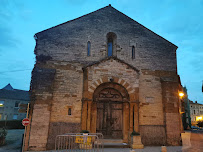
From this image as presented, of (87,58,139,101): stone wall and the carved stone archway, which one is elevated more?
(87,58,139,101): stone wall

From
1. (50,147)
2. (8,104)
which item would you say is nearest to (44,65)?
(50,147)

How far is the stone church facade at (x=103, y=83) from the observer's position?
10.1m

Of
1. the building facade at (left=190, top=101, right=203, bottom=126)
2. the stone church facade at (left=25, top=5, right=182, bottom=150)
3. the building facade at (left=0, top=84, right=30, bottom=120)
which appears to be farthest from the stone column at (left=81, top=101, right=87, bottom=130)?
the building facade at (left=190, top=101, right=203, bottom=126)

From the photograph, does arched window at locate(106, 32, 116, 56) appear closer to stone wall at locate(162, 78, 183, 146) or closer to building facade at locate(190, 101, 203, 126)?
stone wall at locate(162, 78, 183, 146)

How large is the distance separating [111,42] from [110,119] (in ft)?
19.9

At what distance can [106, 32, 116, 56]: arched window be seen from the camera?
1264 centimetres

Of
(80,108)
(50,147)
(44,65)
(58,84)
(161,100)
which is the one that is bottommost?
(50,147)

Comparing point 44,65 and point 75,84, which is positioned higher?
point 44,65

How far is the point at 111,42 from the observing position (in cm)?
1299

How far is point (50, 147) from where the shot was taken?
9461 mm

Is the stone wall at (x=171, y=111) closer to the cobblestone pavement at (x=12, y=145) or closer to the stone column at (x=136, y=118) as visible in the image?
the stone column at (x=136, y=118)

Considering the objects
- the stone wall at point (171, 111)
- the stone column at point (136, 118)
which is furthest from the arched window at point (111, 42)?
the stone wall at point (171, 111)

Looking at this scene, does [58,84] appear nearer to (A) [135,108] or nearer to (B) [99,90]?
(B) [99,90]

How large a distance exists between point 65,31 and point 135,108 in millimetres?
7496
